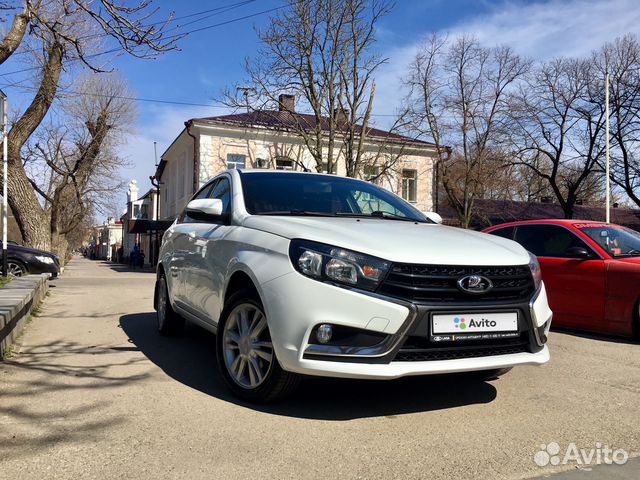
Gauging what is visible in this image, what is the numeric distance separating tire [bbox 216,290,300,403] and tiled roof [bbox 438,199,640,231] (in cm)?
2976

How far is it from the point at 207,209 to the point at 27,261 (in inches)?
449

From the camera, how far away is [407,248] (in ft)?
10.4

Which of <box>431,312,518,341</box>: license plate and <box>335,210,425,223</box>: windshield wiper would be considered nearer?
<box>431,312,518,341</box>: license plate

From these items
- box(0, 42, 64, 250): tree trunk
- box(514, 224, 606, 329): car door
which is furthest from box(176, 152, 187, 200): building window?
box(514, 224, 606, 329): car door

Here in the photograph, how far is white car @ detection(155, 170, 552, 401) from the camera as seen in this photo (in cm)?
300

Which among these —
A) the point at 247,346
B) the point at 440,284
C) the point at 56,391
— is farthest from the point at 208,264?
the point at 440,284

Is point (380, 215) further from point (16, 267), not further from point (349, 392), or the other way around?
point (16, 267)

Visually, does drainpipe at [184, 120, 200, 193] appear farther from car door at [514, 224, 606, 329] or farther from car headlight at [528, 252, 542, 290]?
car headlight at [528, 252, 542, 290]

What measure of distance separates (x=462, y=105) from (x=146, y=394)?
2863 centimetres

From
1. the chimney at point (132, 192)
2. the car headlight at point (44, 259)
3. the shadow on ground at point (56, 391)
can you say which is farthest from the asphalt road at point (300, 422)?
the chimney at point (132, 192)

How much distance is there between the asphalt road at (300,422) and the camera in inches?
104

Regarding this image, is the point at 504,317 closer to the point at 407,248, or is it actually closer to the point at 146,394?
the point at 407,248

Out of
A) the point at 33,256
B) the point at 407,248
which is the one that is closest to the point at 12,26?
the point at 407,248

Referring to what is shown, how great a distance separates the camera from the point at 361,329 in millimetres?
2994
